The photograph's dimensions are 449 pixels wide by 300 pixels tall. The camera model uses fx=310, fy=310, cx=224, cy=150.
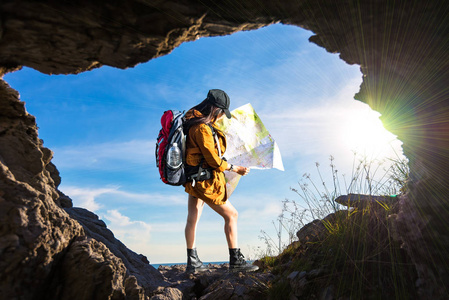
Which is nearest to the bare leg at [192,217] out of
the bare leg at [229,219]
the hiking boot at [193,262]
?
the hiking boot at [193,262]

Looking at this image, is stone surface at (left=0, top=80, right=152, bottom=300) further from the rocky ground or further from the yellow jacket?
the yellow jacket

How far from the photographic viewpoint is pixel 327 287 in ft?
10.5

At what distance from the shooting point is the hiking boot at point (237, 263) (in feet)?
15.4

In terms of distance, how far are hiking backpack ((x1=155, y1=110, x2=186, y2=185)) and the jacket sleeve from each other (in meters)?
0.29

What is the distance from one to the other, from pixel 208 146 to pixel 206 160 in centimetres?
21

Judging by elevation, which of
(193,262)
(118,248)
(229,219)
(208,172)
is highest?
(208,172)

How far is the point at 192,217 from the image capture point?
4773 millimetres

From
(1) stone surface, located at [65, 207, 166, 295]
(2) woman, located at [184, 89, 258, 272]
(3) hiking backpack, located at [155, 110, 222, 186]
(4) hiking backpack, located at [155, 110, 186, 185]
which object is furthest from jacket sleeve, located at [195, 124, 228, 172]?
(1) stone surface, located at [65, 207, 166, 295]

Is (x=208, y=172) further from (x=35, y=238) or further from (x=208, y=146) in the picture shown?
(x=35, y=238)

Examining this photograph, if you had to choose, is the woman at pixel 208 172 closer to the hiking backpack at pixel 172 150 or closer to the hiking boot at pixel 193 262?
the hiking boot at pixel 193 262

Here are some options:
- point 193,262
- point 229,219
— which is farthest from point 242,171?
point 193,262

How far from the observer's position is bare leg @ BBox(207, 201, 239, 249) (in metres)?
4.65

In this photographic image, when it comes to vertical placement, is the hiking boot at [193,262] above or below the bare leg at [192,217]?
below

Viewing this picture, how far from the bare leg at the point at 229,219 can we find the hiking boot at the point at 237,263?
94 mm
